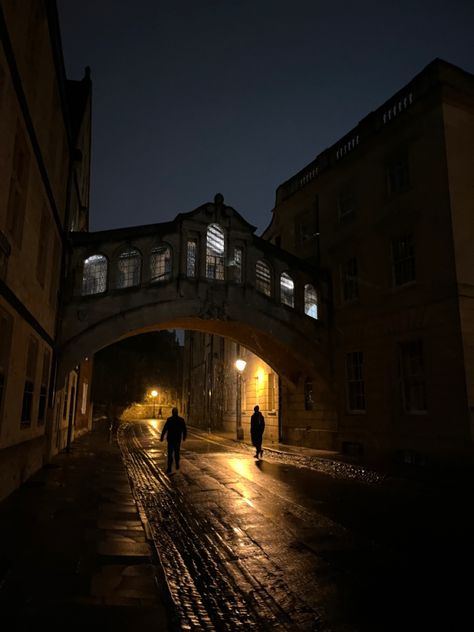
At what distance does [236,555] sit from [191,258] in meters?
14.0

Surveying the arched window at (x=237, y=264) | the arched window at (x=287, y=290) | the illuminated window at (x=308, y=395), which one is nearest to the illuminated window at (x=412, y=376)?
the illuminated window at (x=308, y=395)

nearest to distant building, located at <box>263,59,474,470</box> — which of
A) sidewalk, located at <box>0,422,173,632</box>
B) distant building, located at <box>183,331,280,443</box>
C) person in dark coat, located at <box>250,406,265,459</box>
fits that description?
person in dark coat, located at <box>250,406,265,459</box>

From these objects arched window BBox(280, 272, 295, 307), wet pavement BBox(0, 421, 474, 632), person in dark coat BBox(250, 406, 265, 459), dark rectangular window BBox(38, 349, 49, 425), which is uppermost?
arched window BBox(280, 272, 295, 307)

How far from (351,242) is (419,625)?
1675 cm

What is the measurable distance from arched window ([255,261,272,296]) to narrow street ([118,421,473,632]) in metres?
10.0

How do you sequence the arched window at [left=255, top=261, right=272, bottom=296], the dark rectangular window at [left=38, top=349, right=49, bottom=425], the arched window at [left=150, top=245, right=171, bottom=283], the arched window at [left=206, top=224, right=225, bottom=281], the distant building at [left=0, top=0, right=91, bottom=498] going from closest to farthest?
the distant building at [left=0, top=0, right=91, bottom=498]
the dark rectangular window at [left=38, top=349, right=49, bottom=425]
the arched window at [left=150, top=245, right=171, bottom=283]
the arched window at [left=206, top=224, right=225, bottom=281]
the arched window at [left=255, top=261, right=272, bottom=296]

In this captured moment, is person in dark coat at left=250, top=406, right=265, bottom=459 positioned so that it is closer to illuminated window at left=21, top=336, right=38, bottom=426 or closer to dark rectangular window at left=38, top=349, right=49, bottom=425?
dark rectangular window at left=38, top=349, right=49, bottom=425

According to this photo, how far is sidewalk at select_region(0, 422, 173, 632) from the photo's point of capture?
149 inches

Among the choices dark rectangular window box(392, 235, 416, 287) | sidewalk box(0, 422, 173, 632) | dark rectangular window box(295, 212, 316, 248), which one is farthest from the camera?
dark rectangular window box(295, 212, 316, 248)

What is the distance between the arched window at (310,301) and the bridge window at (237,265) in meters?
3.39

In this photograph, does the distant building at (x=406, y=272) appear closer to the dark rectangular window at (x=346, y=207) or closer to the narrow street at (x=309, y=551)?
the dark rectangular window at (x=346, y=207)

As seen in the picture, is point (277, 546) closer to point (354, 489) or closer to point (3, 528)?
point (3, 528)

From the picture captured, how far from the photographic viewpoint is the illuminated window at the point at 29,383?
10508 mm

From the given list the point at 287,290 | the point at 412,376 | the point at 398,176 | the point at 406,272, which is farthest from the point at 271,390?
the point at 398,176
